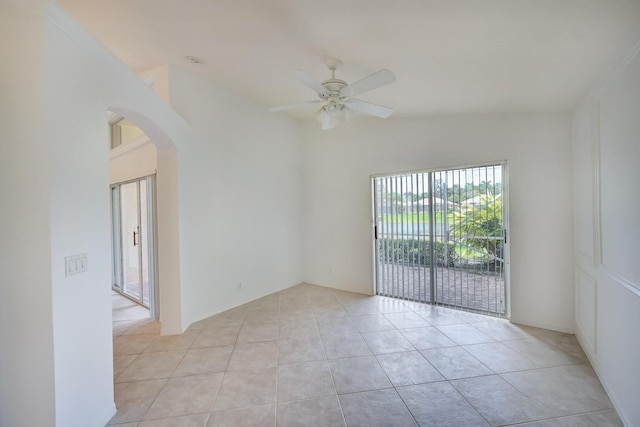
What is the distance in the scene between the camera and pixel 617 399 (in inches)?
75.4

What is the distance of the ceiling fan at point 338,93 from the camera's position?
7.39 ft

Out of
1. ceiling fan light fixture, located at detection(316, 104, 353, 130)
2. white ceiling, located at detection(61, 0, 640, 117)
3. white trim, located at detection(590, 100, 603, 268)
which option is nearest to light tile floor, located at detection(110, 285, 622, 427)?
white trim, located at detection(590, 100, 603, 268)

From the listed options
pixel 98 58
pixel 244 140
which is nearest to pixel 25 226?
pixel 98 58

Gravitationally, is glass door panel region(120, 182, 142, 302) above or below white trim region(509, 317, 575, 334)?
above

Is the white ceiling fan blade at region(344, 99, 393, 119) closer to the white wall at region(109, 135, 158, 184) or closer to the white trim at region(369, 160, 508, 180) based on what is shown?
the white trim at region(369, 160, 508, 180)

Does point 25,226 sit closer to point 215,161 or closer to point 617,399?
point 215,161

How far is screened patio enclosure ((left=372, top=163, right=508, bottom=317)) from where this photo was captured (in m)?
3.48

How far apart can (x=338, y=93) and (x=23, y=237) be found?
2.37 meters

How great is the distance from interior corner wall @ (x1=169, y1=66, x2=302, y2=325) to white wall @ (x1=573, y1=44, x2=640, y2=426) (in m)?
3.81

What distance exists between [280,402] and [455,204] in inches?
120

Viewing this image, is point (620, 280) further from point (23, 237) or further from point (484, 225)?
point (23, 237)

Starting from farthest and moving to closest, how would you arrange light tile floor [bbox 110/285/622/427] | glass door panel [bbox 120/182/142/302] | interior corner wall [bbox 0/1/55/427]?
glass door panel [bbox 120/182/142/302] → light tile floor [bbox 110/285/622/427] → interior corner wall [bbox 0/1/55/427]

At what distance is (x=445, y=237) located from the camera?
12.6 ft

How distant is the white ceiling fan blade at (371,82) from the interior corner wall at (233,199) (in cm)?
205
